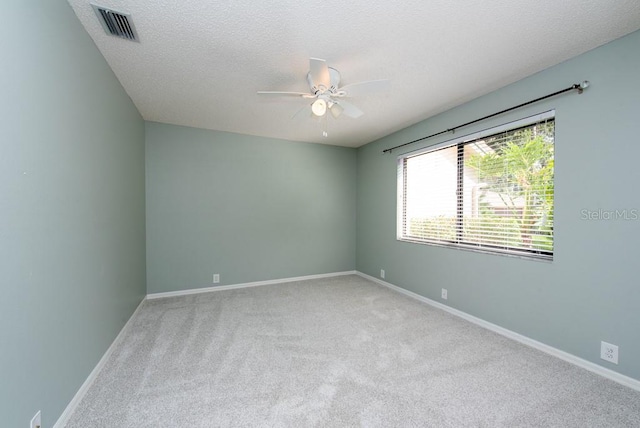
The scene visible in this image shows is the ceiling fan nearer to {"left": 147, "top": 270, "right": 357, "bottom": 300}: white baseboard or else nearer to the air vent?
the air vent

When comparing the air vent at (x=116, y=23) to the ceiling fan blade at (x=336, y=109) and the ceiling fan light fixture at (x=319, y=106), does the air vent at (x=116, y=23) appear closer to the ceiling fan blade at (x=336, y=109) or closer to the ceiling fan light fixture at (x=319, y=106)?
the ceiling fan light fixture at (x=319, y=106)

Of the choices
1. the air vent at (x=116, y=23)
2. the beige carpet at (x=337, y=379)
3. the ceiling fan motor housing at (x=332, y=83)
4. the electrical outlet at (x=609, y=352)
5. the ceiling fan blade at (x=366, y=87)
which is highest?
the air vent at (x=116, y=23)

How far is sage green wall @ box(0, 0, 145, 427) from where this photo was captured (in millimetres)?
1124

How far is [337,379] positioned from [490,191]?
2450 mm

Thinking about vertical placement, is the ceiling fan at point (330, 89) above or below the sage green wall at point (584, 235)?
above

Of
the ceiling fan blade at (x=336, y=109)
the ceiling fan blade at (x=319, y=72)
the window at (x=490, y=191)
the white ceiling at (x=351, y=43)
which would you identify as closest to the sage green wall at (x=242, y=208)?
the white ceiling at (x=351, y=43)

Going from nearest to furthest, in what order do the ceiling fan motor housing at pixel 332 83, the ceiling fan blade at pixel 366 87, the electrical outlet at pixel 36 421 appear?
the electrical outlet at pixel 36 421 < the ceiling fan blade at pixel 366 87 < the ceiling fan motor housing at pixel 332 83

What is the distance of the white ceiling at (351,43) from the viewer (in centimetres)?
166

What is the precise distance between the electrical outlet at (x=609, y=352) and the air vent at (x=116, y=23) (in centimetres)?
416

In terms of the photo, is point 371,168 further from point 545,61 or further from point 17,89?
point 17,89

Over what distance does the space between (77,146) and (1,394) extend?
1.41 m

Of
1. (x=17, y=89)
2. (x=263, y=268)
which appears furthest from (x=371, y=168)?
(x=17, y=89)

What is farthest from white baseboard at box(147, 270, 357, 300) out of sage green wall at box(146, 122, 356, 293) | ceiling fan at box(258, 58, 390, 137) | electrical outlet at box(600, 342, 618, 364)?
electrical outlet at box(600, 342, 618, 364)

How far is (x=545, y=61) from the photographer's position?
2221mm
